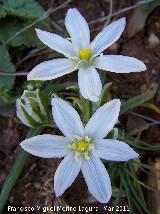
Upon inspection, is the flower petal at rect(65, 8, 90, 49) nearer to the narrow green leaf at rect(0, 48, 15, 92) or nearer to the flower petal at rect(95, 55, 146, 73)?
the flower petal at rect(95, 55, 146, 73)

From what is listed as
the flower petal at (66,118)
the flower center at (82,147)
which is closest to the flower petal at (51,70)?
the flower petal at (66,118)

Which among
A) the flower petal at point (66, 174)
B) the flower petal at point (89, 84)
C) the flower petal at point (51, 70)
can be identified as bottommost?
the flower petal at point (66, 174)

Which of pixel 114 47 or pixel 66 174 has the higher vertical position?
pixel 114 47

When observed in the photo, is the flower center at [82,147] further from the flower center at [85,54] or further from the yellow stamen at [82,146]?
the flower center at [85,54]

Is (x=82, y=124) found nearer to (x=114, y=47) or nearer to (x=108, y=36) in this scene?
(x=108, y=36)

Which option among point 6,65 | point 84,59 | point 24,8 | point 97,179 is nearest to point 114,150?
point 97,179

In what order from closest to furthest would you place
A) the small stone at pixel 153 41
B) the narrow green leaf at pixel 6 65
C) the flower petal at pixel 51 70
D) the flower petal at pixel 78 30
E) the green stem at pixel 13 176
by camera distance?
the flower petal at pixel 51 70 < the flower petal at pixel 78 30 < the green stem at pixel 13 176 < the narrow green leaf at pixel 6 65 < the small stone at pixel 153 41
